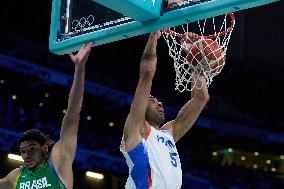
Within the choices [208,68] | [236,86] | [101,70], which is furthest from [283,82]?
[208,68]

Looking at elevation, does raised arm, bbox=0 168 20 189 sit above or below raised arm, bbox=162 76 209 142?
below

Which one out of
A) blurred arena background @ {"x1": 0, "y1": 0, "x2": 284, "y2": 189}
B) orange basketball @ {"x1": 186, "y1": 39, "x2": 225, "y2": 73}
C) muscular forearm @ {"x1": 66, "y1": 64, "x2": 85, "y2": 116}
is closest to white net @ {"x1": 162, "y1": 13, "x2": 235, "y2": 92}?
orange basketball @ {"x1": 186, "y1": 39, "x2": 225, "y2": 73}

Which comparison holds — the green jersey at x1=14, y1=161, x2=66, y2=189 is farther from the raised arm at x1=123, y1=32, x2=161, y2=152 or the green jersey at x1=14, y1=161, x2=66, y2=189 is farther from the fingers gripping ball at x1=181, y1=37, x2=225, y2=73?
the fingers gripping ball at x1=181, y1=37, x2=225, y2=73

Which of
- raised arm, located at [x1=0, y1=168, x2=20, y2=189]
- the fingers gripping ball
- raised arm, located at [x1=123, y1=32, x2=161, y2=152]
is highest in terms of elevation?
the fingers gripping ball

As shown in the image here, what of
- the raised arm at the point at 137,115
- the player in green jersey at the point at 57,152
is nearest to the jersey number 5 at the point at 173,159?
the raised arm at the point at 137,115

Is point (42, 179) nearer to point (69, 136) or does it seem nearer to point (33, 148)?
point (33, 148)

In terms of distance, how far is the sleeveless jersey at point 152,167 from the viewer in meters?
3.68

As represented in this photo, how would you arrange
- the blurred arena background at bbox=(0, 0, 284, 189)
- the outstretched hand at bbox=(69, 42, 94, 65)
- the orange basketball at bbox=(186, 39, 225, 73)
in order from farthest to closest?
1. the blurred arena background at bbox=(0, 0, 284, 189)
2. the orange basketball at bbox=(186, 39, 225, 73)
3. the outstretched hand at bbox=(69, 42, 94, 65)

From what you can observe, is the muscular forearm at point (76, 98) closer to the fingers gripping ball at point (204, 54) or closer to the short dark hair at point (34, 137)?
the short dark hair at point (34, 137)

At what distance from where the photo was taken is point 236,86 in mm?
14695

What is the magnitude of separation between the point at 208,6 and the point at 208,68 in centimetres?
105

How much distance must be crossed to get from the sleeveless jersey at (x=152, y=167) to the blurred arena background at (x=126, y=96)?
7460mm

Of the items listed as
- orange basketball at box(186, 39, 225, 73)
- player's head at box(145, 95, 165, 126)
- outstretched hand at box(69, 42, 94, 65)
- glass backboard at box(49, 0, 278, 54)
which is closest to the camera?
glass backboard at box(49, 0, 278, 54)

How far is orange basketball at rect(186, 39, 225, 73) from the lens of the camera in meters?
4.25
